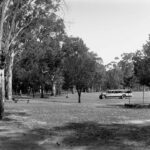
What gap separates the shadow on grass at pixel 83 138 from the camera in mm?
8539

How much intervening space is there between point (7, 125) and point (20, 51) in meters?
30.8

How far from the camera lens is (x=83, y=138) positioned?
32.1ft

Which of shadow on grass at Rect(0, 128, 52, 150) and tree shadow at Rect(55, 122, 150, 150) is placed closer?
shadow on grass at Rect(0, 128, 52, 150)

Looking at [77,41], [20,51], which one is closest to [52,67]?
[77,41]

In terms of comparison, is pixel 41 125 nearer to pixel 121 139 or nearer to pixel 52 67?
pixel 121 139

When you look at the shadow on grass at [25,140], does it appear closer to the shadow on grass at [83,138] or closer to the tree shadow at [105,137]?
the shadow on grass at [83,138]

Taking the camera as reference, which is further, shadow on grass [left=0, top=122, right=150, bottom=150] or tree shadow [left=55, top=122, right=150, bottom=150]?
tree shadow [left=55, top=122, right=150, bottom=150]

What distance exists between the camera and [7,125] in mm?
12578

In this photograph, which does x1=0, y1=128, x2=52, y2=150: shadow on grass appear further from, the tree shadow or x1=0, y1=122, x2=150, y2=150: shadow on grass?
the tree shadow

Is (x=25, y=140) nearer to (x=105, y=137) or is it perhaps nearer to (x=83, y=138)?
(x=83, y=138)

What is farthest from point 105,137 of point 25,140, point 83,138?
point 25,140

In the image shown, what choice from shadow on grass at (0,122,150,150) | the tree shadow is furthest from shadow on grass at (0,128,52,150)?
the tree shadow

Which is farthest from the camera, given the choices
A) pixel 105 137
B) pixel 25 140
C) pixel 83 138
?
pixel 105 137

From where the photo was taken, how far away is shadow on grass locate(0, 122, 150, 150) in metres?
8.54
